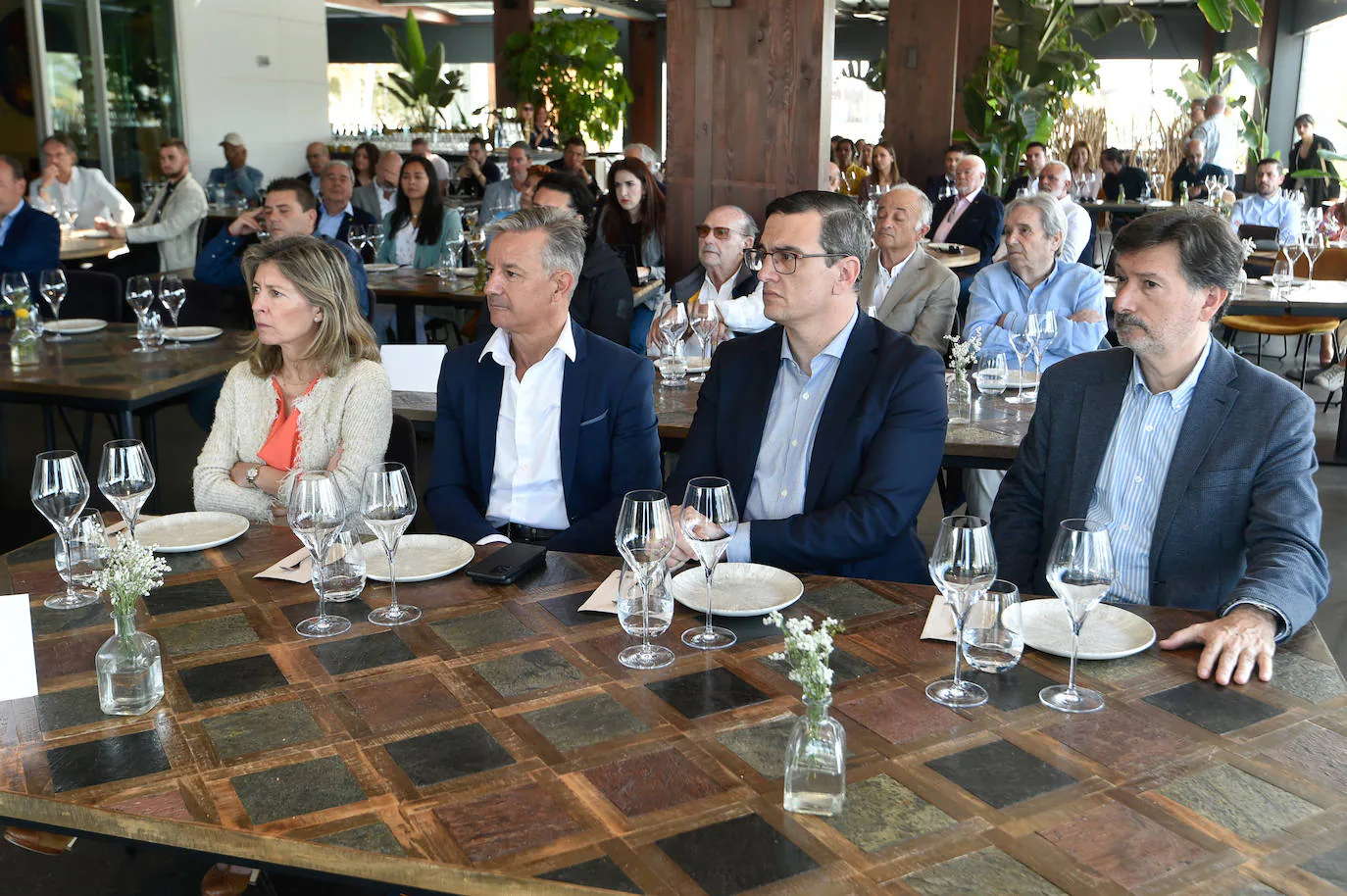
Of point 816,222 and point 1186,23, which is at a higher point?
point 1186,23

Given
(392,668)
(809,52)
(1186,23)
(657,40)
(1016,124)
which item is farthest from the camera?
(657,40)

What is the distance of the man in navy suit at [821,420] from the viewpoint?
8.15 feet

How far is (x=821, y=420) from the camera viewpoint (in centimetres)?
264

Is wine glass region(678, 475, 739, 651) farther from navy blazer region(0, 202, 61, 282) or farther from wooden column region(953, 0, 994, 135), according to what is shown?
wooden column region(953, 0, 994, 135)

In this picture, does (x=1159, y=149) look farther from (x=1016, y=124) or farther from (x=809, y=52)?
(x=809, y=52)

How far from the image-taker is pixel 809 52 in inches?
224

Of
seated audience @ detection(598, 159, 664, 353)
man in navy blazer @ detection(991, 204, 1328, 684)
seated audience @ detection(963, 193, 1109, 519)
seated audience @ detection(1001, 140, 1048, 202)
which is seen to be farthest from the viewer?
seated audience @ detection(1001, 140, 1048, 202)

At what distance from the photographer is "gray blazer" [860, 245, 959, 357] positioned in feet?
15.8

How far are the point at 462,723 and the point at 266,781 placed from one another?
25cm

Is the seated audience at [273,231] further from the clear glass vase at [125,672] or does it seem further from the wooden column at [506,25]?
the wooden column at [506,25]

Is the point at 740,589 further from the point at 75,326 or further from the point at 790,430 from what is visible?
→ the point at 75,326

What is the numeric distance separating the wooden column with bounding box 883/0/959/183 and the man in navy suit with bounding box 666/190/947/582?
9309 mm

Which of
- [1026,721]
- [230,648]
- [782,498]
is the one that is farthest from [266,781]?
[782,498]

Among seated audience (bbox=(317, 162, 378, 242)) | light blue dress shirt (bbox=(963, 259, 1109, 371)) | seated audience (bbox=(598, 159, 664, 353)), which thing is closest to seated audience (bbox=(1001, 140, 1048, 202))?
seated audience (bbox=(598, 159, 664, 353))
